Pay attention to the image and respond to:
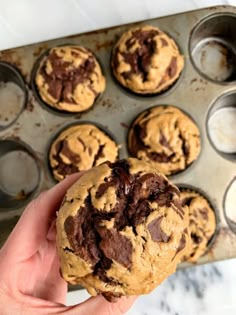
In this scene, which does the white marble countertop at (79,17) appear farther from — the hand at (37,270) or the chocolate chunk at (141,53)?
the hand at (37,270)

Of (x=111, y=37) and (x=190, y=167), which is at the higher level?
(x=111, y=37)

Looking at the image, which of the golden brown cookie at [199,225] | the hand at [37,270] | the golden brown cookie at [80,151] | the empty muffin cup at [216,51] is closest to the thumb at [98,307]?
the hand at [37,270]

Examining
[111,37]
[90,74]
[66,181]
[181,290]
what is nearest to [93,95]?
[90,74]

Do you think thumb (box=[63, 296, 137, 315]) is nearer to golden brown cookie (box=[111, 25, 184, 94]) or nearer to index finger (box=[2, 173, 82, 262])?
index finger (box=[2, 173, 82, 262])

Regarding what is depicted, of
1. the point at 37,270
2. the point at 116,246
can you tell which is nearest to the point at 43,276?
the point at 37,270

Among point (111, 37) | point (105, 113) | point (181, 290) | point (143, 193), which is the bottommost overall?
point (181, 290)

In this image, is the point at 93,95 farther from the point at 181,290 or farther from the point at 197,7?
the point at 181,290

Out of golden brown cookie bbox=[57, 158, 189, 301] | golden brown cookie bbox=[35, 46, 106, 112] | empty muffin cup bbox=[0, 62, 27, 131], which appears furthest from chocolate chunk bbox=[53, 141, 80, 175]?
golden brown cookie bbox=[57, 158, 189, 301]
